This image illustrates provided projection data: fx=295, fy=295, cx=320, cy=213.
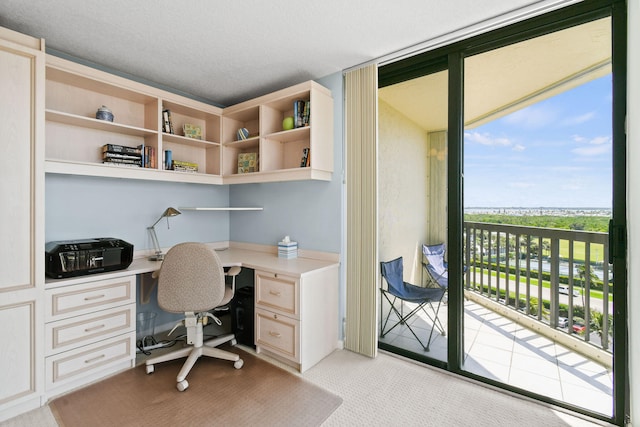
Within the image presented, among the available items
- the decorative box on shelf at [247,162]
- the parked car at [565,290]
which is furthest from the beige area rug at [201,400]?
the decorative box on shelf at [247,162]

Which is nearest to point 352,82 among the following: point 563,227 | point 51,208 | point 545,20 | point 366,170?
point 366,170

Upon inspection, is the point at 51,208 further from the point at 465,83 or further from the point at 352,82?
the point at 465,83

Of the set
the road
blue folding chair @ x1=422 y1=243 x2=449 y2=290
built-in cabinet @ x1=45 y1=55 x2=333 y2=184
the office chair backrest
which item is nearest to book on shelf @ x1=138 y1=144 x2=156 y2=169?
built-in cabinet @ x1=45 y1=55 x2=333 y2=184

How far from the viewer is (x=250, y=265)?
246 centimetres

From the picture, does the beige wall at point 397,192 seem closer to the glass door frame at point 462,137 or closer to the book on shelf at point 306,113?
the glass door frame at point 462,137

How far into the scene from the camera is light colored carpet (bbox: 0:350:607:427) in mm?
1688

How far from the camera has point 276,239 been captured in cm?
306

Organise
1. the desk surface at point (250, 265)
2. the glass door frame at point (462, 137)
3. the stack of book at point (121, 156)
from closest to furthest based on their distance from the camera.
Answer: the glass door frame at point (462, 137), the desk surface at point (250, 265), the stack of book at point (121, 156)

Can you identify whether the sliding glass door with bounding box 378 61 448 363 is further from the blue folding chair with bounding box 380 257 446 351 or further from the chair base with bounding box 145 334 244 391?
the chair base with bounding box 145 334 244 391

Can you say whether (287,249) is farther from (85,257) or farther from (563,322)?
(563,322)

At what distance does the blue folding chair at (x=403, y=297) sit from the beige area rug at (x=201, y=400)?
930 millimetres

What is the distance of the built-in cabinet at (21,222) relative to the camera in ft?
5.60

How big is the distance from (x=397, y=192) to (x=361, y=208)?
0.36 m

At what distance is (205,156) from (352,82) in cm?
180
